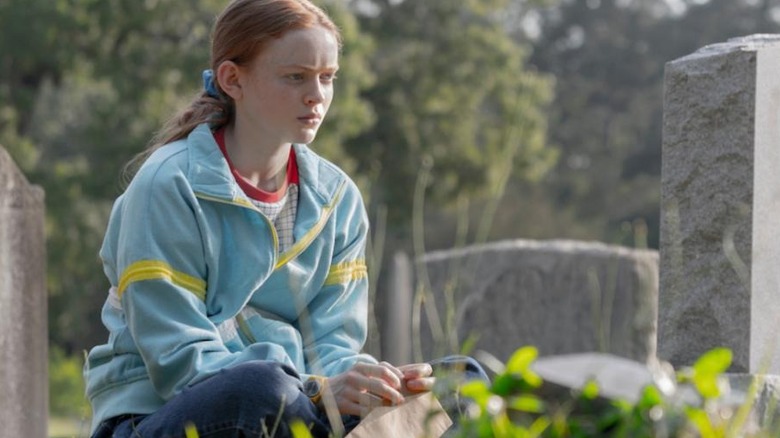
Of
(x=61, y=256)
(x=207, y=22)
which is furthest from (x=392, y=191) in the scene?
(x=61, y=256)

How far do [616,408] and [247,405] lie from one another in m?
1.12

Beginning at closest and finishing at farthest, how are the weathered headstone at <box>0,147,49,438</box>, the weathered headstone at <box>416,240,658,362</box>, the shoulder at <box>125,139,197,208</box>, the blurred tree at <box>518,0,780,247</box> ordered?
the shoulder at <box>125,139,197,208</box>, the weathered headstone at <box>0,147,49,438</box>, the weathered headstone at <box>416,240,658,362</box>, the blurred tree at <box>518,0,780,247</box>

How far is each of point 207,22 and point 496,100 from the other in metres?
6.34

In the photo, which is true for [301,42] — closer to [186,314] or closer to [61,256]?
[186,314]

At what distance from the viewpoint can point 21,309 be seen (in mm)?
4992

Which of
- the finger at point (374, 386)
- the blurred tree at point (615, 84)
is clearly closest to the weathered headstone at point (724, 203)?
the finger at point (374, 386)

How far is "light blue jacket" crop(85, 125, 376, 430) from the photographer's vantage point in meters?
3.19

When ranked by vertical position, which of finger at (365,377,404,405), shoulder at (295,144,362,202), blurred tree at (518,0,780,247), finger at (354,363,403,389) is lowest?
blurred tree at (518,0,780,247)

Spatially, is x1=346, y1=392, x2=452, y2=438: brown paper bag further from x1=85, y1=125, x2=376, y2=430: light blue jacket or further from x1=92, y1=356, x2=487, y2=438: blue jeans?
x1=85, y1=125, x2=376, y2=430: light blue jacket

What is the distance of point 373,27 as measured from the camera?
2659cm

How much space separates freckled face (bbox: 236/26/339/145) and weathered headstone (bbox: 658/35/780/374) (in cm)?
118

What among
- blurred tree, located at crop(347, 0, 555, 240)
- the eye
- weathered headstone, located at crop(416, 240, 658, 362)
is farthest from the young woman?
blurred tree, located at crop(347, 0, 555, 240)

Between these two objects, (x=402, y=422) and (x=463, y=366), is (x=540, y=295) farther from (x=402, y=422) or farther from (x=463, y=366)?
(x=402, y=422)

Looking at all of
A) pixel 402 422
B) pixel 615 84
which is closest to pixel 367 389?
pixel 402 422
